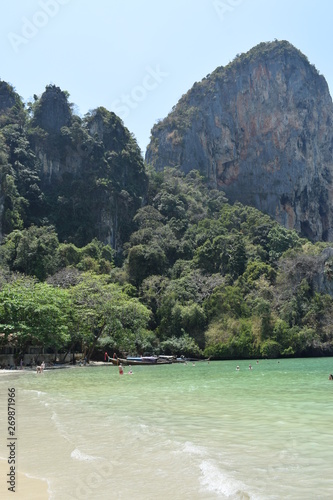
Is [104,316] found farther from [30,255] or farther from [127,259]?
[127,259]

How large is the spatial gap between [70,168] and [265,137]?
34.7m

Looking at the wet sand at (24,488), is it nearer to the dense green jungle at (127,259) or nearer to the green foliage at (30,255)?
the dense green jungle at (127,259)

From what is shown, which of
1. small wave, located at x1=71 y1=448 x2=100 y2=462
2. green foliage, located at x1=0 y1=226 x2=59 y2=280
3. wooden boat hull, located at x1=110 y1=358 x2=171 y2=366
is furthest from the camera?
green foliage, located at x1=0 y1=226 x2=59 y2=280

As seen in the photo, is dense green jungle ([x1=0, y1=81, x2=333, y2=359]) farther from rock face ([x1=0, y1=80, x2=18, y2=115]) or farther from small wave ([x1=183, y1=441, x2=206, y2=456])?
small wave ([x1=183, y1=441, x2=206, y2=456])

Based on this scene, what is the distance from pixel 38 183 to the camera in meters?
62.9

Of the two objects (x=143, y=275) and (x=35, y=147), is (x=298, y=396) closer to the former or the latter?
(x=143, y=275)

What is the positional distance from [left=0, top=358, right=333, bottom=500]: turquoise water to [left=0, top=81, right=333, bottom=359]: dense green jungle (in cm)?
1948

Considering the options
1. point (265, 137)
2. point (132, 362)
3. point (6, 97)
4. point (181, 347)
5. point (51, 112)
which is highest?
point (6, 97)

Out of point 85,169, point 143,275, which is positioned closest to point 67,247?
point 143,275

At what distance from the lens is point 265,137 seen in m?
81.8

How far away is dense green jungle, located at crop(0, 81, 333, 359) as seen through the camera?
37.0 m

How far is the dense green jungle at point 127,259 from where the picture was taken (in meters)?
37.0

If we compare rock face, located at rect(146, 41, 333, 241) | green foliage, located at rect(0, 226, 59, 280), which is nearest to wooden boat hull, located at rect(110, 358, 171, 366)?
green foliage, located at rect(0, 226, 59, 280)

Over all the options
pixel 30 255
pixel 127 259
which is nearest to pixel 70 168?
pixel 127 259
